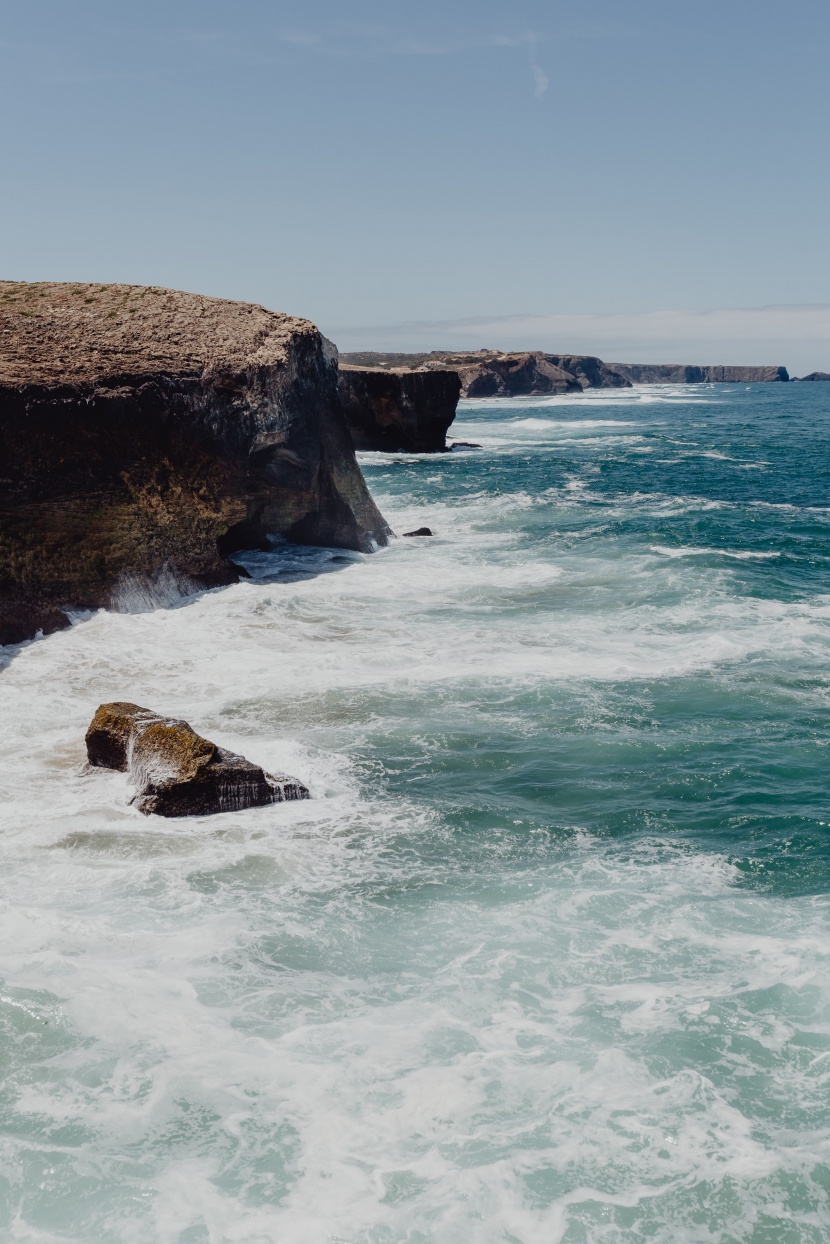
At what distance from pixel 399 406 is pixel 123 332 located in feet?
128

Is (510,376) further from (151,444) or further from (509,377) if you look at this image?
(151,444)

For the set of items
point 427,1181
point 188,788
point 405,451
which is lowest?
point 427,1181

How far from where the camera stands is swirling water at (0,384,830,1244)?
880 centimetres

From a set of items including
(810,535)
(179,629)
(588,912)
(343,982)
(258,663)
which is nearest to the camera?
(343,982)

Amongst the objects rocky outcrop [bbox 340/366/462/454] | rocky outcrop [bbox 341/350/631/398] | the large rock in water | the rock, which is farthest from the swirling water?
rocky outcrop [bbox 341/350/631/398]

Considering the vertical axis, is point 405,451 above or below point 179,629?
above

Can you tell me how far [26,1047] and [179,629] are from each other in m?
16.0

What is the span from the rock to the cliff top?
1470 centimetres

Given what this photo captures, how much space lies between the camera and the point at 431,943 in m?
12.3

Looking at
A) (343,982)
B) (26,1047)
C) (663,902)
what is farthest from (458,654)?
(26,1047)

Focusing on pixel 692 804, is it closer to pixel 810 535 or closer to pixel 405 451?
pixel 810 535

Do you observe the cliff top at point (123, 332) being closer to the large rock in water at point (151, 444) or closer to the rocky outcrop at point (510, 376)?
the large rock in water at point (151, 444)

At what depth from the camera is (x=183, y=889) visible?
13344 millimetres

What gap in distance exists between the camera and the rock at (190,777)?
610 inches
